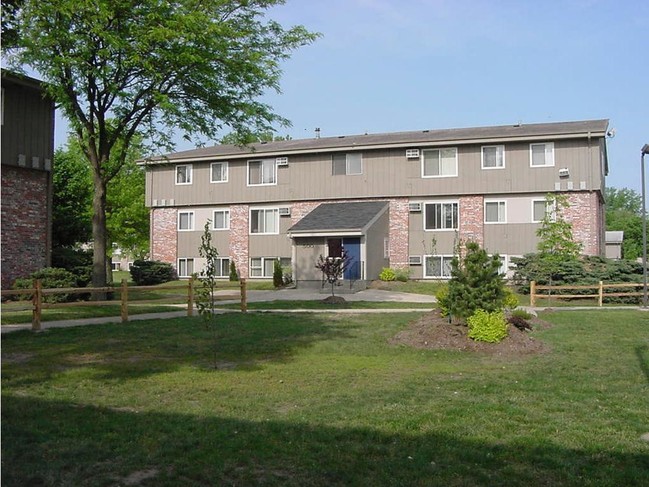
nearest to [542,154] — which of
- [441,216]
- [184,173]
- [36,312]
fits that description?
[441,216]

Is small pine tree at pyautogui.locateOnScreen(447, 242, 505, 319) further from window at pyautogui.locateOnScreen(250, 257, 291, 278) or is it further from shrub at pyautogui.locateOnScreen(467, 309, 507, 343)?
window at pyautogui.locateOnScreen(250, 257, 291, 278)

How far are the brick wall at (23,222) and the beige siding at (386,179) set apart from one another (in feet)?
43.8

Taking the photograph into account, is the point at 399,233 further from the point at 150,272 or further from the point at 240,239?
the point at 150,272

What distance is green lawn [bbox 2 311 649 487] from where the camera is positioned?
5328 millimetres

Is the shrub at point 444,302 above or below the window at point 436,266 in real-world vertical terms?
below

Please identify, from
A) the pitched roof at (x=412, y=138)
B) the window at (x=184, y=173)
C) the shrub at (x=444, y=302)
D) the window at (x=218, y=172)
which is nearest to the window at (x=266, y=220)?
the window at (x=218, y=172)

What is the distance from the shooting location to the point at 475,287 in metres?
13.5

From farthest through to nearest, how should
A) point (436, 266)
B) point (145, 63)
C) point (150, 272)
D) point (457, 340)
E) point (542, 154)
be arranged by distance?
point (150, 272), point (436, 266), point (542, 154), point (145, 63), point (457, 340)

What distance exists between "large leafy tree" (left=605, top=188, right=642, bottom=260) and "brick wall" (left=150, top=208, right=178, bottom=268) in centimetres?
4420

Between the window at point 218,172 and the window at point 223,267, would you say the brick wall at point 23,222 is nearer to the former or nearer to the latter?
the window at point 218,172

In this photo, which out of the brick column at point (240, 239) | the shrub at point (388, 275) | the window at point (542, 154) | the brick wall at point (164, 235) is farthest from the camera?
the brick wall at point (164, 235)

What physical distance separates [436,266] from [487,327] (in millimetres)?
20414

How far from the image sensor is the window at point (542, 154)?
31.1 meters

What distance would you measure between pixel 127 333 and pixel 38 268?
11.6 metres
